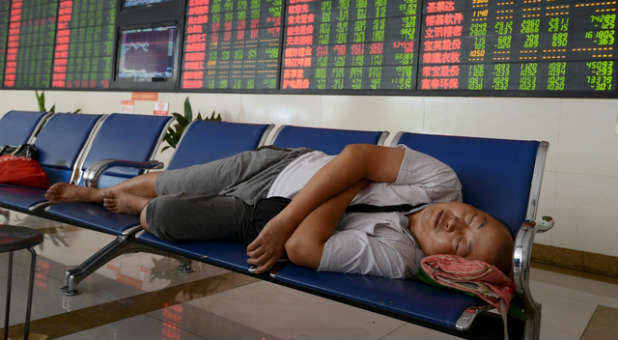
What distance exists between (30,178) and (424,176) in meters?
2.29

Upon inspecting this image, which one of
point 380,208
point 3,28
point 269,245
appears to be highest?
point 3,28

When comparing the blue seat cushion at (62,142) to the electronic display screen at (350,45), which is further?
the electronic display screen at (350,45)

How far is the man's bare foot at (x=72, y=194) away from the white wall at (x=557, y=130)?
7.21 ft

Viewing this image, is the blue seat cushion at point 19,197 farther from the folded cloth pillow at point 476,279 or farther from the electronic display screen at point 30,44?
the electronic display screen at point 30,44

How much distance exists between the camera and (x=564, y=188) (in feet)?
10.8

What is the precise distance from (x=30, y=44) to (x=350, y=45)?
4.91 metres

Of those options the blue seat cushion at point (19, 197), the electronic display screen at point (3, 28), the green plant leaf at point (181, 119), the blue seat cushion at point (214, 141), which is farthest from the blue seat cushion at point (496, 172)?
the electronic display screen at point (3, 28)

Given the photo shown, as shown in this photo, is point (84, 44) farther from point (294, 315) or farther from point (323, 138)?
point (294, 315)

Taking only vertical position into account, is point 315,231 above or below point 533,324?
above

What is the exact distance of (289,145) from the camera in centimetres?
241

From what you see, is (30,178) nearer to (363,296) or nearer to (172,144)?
(172,144)

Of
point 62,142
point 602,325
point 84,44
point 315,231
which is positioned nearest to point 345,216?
→ point 315,231

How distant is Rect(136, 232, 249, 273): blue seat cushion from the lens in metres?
1.52

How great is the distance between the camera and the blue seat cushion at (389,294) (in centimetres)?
116
